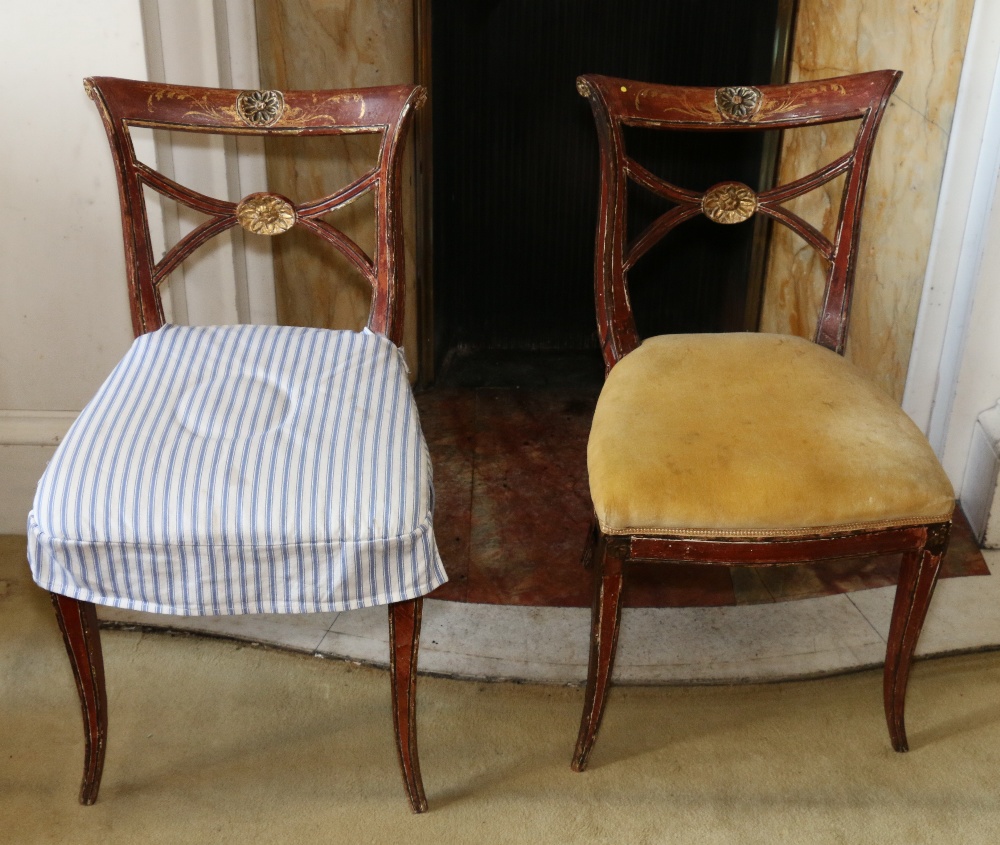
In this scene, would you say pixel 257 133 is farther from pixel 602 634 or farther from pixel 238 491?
pixel 602 634

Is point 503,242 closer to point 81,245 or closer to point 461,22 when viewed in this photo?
point 461,22

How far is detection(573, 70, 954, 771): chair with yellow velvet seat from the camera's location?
46.0 inches

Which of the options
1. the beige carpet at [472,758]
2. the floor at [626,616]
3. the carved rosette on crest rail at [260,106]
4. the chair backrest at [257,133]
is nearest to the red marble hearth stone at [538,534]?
the floor at [626,616]

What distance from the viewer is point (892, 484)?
3.86 ft

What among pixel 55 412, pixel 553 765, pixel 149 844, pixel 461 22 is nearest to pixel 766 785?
pixel 553 765

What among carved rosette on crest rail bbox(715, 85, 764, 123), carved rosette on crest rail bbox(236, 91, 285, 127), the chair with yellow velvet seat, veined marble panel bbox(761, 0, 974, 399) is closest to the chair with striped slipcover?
carved rosette on crest rail bbox(236, 91, 285, 127)

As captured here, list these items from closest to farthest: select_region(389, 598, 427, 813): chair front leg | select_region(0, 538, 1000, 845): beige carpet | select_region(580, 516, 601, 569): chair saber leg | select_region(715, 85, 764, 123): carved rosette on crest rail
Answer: select_region(389, 598, 427, 813): chair front leg → select_region(0, 538, 1000, 845): beige carpet → select_region(715, 85, 764, 123): carved rosette on crest rail → select_region(580, 516, 601, 569): chair saber leg

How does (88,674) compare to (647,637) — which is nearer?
(88,674)

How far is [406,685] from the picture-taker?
124 centimetres

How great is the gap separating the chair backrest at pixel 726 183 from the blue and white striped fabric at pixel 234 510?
19.4 inches

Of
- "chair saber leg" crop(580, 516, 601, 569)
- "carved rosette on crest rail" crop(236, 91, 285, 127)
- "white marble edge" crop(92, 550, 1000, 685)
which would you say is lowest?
"white marble edge" crop(92, 550, 1000, 685)

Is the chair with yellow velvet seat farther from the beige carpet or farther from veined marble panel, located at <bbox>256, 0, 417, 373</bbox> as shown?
veined marble panel, located at <bbox>256, 0, 417, 373</bbox>

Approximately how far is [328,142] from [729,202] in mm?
1023

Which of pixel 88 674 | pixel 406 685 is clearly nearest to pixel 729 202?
pixel 406 685
